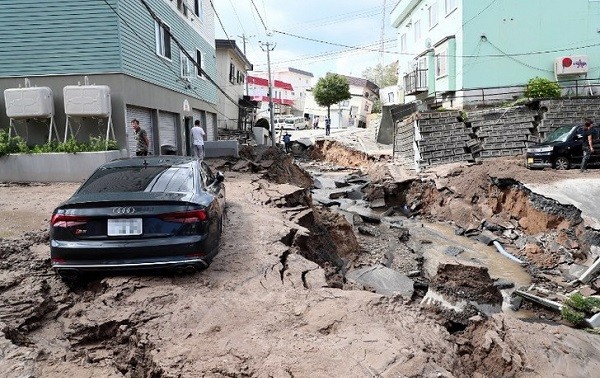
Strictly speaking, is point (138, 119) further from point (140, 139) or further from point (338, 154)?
Answer: point (338, 154)

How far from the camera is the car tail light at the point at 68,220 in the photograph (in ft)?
15.0

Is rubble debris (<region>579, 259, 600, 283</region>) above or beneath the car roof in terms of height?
beneath

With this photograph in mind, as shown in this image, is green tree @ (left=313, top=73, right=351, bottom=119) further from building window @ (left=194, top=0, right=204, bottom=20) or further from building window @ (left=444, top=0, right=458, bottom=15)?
building window @ (left=194, top=0, right=204, bottom=20)

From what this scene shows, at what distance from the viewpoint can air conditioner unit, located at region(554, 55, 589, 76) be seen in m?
22.4

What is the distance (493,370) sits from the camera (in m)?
3.31

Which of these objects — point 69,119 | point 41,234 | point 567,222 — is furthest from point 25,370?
point 567,222

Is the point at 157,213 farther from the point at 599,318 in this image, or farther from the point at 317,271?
the point at 599,318

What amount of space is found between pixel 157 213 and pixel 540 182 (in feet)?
40.2

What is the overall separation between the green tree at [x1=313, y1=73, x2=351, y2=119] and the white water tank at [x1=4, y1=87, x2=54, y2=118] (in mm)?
38656

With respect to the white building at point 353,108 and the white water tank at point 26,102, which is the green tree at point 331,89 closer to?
the white building at point 353,108

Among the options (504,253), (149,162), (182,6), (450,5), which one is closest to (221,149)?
(182,6)

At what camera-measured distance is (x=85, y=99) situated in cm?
1154

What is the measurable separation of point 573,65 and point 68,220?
2527 centimetres

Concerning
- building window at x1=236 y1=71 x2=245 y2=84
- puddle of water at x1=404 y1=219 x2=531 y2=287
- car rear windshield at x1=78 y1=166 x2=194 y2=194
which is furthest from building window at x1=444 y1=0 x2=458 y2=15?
car rear windshield at x1=78 y1=166 x2=194 y2=194
